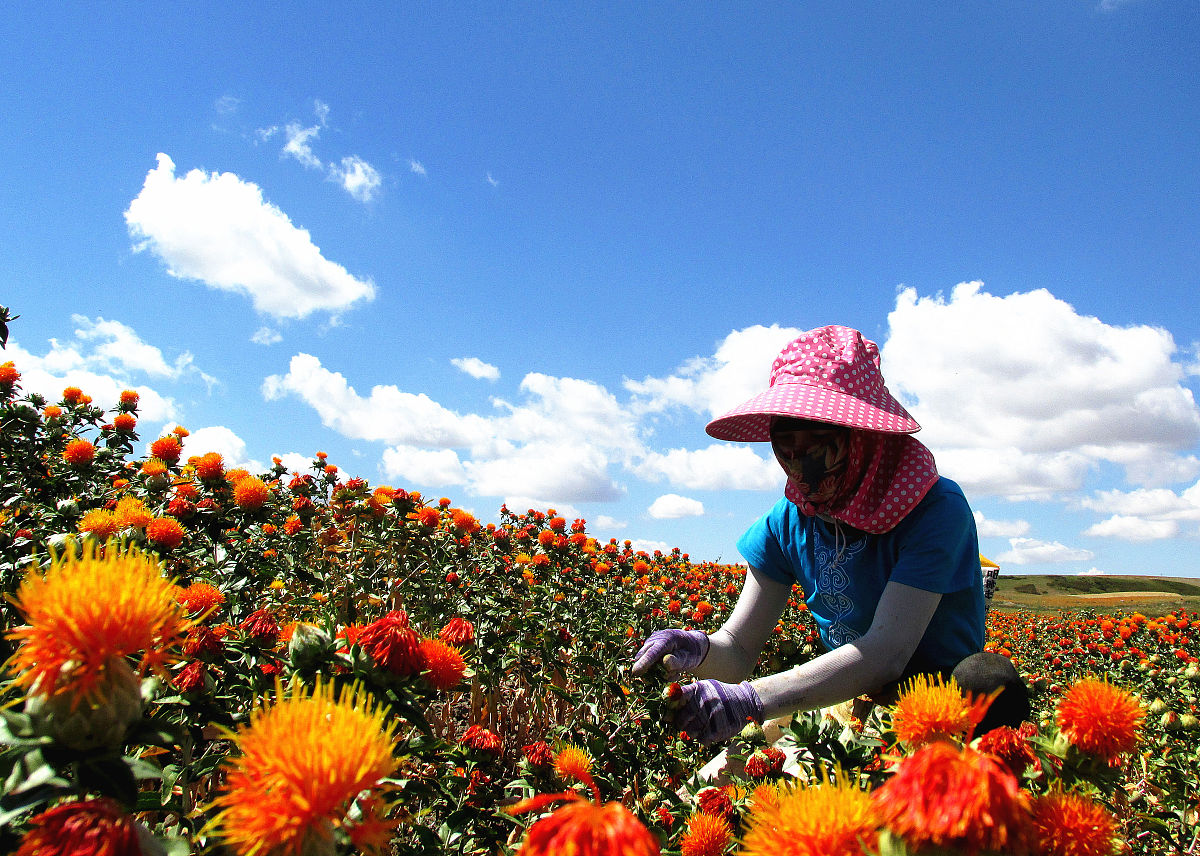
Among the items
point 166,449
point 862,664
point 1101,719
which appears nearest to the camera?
point 1101,719

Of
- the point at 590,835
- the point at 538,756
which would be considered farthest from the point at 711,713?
the point at 590,835

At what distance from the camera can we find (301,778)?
2.09 feet

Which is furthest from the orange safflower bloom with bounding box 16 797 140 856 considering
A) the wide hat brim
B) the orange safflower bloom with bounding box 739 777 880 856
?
the wide hat brim

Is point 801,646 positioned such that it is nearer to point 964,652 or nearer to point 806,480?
point 964,652

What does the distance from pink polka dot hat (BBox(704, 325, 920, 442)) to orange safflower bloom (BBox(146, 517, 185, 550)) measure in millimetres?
2125

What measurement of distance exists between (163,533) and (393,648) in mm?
1519

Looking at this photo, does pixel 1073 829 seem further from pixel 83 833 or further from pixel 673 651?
pixel 673 651

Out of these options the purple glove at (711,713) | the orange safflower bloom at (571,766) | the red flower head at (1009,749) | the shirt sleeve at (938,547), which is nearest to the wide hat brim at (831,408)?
the shirt sleeve at (938,547)

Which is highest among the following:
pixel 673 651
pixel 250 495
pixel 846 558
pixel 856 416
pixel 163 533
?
pixel 856 416

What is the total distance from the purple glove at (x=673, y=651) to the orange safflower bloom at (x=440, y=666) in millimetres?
1350

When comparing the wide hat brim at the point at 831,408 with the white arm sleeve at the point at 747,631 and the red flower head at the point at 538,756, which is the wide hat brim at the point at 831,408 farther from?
the red flower head at the point at 538,756

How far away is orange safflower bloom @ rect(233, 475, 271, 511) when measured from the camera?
2.57 meters

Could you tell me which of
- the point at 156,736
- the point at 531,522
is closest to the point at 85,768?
the point at 156,736

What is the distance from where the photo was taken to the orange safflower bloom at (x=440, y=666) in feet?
3.68
